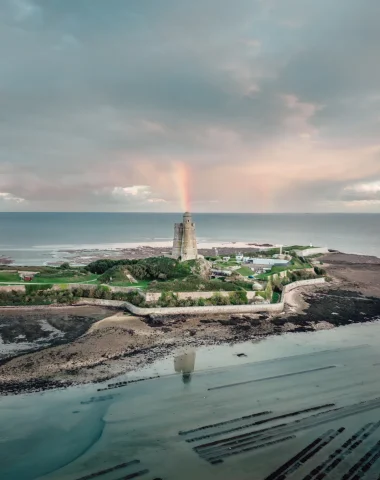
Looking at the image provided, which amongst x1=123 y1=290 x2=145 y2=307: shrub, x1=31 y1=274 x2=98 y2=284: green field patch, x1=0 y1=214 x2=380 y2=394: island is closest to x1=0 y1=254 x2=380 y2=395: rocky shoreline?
x1=0 y1=214 x2=380 y2=394: island

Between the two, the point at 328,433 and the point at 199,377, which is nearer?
the point at 328,433

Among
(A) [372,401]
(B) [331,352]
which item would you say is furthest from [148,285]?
(A) [372,401]

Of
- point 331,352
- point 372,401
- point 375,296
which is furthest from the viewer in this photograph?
point 375,296

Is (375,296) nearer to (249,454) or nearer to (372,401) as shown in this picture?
(372,401)

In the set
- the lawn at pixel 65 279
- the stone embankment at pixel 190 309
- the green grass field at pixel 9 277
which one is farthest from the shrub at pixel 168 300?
the green grass field at pixel 9 277

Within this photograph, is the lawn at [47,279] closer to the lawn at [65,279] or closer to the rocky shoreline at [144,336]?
the lawn at [65,279]

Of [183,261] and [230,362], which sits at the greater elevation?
[183,261]

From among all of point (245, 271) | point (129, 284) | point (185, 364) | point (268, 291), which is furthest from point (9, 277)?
point (268, 291)
